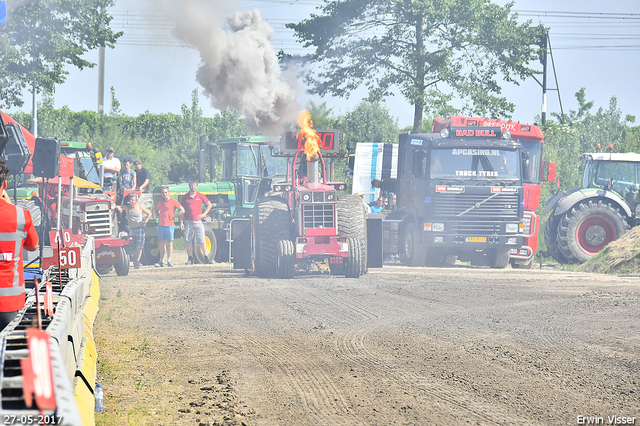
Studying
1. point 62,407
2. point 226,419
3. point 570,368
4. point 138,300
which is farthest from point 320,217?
point 62,407

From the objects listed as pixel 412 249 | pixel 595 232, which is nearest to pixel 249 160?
pixel 412 249

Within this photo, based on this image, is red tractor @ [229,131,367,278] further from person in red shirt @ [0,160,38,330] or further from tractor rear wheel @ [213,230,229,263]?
person in red shirt @ [0,160,38,330]

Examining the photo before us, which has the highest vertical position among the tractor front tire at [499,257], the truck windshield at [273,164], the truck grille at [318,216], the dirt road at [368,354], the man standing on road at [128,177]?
the truck windshield at [273,164]

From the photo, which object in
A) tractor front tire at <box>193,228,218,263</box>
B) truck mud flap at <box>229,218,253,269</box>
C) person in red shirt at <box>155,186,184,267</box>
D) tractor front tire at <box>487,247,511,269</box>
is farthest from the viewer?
tractor front tire at <box>193,228,218,263</box>

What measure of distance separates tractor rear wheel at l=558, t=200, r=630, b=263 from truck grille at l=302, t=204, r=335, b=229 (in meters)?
7.55

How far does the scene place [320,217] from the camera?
49.4 feet

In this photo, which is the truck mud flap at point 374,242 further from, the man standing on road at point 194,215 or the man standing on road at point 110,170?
the man standing on road at point 110,170

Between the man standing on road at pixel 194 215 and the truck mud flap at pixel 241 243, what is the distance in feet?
7.61

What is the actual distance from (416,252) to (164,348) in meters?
11.2

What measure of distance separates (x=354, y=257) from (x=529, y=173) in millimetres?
7160

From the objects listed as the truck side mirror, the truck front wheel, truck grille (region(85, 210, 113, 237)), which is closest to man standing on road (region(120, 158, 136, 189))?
truck grille (region(85, 210, 113, 237))

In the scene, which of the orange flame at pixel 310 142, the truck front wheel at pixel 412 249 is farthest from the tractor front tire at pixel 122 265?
the truck front wheel at pixel 412 249

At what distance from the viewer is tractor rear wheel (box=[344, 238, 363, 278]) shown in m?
15.0

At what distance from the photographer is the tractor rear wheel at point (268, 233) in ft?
49.1
